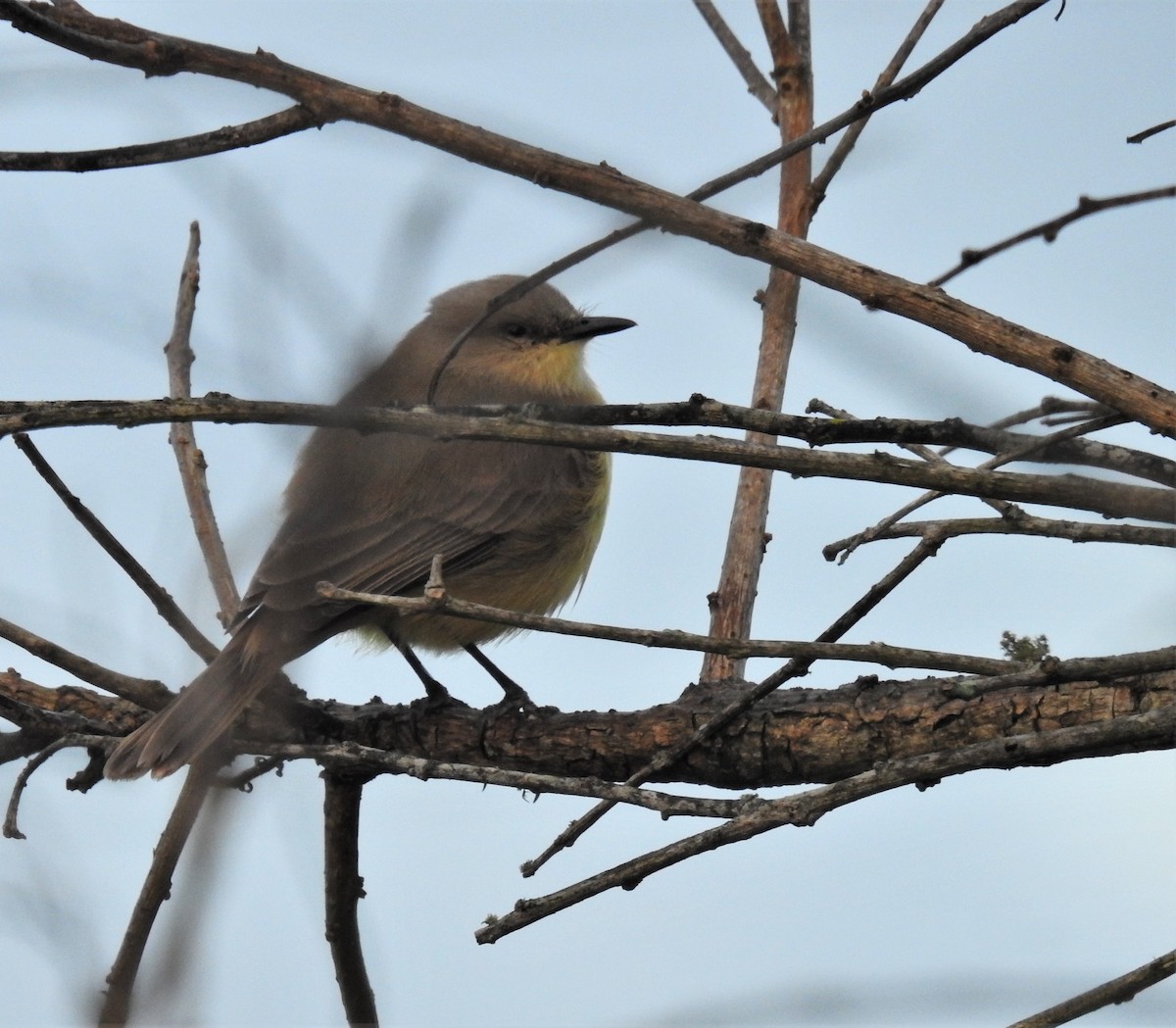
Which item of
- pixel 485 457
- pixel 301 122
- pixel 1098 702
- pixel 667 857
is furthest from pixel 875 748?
pixel 485 457

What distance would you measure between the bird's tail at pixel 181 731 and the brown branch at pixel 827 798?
1691 mm

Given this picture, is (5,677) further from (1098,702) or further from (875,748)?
(1098,702)

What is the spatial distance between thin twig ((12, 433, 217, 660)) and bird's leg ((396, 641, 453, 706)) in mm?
1482

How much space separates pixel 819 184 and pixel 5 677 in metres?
2.88

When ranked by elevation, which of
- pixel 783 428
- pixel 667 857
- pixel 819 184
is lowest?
pixel 667 857

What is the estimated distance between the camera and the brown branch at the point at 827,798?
207 centimetres

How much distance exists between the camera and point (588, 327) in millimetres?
7059

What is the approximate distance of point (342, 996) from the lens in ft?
13.4

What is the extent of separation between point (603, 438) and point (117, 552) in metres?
2.00

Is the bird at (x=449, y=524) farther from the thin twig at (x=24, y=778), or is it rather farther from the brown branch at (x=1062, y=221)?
Answer: the brown branch at (x=1062, y=221)

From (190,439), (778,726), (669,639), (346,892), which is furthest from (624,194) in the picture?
(190,439)

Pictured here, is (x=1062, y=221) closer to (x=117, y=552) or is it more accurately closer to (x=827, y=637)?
(x=827, y=637)

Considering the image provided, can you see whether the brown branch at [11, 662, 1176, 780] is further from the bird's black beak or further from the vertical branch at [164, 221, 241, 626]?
the bird's black beak

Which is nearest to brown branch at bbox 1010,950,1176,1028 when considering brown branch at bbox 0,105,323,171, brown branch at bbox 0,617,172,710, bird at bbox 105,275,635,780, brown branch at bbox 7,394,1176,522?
brown branch at bbox 7,394,1176,522
